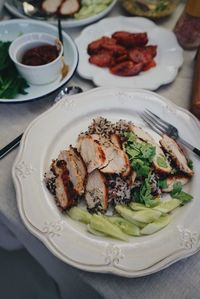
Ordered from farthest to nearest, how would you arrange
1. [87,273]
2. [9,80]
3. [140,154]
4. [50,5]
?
[50,5], [9,80], [140,154], [87,273]

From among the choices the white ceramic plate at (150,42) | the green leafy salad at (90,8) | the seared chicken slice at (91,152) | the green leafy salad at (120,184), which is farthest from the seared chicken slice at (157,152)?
the green leafy salad at (90,8)

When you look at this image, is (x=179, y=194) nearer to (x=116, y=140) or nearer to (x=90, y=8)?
(x=116, y=140)

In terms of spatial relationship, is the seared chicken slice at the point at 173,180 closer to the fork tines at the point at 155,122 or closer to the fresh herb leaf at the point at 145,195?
the fresh herb leaf at the point at 145,195

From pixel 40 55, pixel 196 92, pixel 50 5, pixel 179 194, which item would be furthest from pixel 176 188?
pixel 50 5

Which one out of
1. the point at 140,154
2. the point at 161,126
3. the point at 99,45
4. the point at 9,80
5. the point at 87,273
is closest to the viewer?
the point at 87,273

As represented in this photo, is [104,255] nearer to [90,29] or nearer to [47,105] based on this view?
[47,105]

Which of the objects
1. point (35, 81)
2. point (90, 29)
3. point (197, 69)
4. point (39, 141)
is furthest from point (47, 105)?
point (197, 69)

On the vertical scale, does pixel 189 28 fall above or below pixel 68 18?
below
